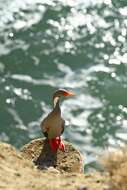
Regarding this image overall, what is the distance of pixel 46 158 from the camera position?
1216cm

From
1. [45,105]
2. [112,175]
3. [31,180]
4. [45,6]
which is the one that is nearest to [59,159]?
[31,180]

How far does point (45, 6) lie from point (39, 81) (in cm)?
668

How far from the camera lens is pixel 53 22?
3644 cm

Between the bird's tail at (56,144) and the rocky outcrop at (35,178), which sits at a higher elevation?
the bird's tail at (56,144)

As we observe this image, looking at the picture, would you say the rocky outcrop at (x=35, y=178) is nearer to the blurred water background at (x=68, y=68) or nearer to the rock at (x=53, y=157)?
the rock at (x=53, y=157)

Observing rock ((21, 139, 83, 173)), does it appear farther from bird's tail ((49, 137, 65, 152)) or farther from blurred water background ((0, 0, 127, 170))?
blurred water background ((0, 0, 127, 170))

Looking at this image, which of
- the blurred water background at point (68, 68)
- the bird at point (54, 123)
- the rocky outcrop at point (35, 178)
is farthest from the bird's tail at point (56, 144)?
the blurred water background at point (68, 68)

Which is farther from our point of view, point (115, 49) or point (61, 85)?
point (115, 49)

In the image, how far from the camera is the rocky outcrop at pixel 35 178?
349 inches

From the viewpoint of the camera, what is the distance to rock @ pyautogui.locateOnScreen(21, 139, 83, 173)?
1187 centimetres

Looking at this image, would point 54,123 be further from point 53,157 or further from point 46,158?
point 46,158

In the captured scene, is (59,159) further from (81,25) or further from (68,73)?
(81,25)

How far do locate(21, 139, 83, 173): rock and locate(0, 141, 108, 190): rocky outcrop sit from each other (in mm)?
1518

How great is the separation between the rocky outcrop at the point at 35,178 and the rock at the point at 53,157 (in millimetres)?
1518
